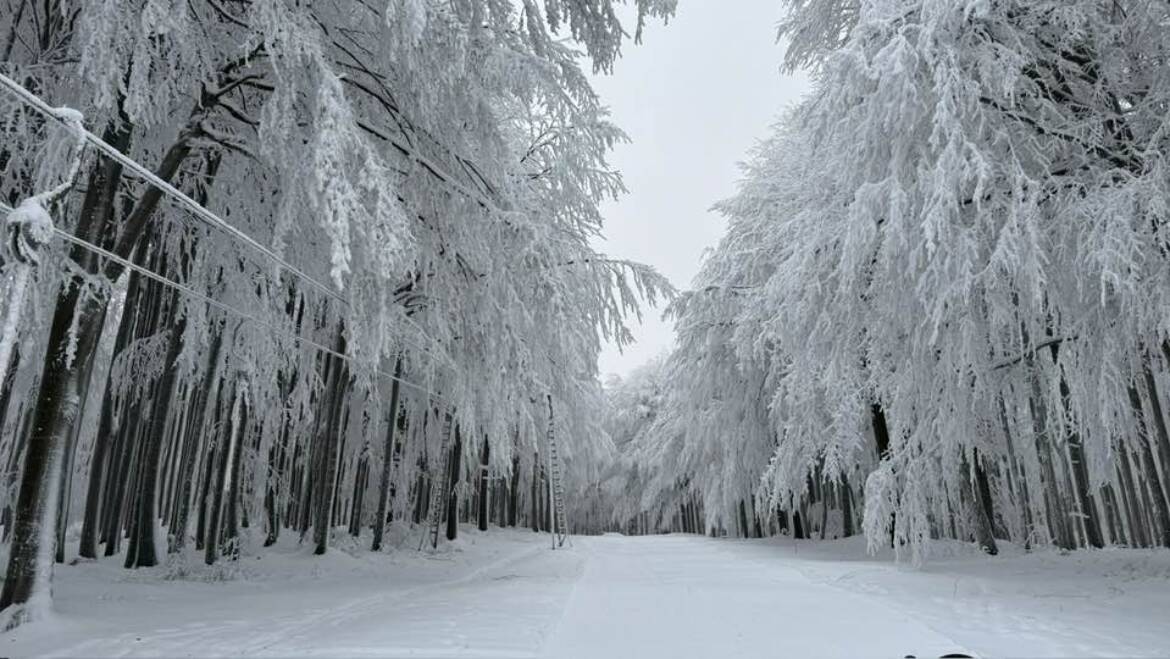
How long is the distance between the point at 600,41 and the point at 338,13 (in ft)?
7.32

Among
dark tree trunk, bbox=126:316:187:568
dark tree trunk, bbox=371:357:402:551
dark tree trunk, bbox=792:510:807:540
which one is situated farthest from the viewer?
dark tree trunk, bbox=792:510:807:540

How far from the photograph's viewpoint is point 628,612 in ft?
15.5

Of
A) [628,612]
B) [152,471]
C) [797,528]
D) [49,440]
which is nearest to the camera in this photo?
[49,440]

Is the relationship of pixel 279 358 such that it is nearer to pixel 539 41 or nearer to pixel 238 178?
pixel 238 178

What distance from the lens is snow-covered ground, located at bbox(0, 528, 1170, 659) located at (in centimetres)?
350

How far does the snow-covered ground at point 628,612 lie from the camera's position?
3.50 meters

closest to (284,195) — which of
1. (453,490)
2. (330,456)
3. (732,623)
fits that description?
(732,623)

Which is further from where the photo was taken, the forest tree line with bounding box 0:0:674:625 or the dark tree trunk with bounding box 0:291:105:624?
the dark tree trunk with bounding box 0:291:105:624

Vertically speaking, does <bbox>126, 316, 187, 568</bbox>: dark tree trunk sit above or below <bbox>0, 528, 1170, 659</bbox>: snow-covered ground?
above

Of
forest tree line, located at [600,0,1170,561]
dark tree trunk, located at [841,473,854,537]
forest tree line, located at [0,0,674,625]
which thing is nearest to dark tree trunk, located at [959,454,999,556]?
forest tree line, located at [600,0,1170,561]

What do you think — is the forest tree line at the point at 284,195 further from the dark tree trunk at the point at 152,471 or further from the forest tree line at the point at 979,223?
the forest tree line at the point at 979,223

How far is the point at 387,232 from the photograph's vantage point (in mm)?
4004

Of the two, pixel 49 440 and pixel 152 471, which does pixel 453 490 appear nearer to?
pixel 152 471

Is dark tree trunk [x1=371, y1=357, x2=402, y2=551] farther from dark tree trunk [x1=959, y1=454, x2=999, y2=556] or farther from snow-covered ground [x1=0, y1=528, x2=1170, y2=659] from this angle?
dark tree trunk [x1=959, y1=454, x2=999, y2=556]
